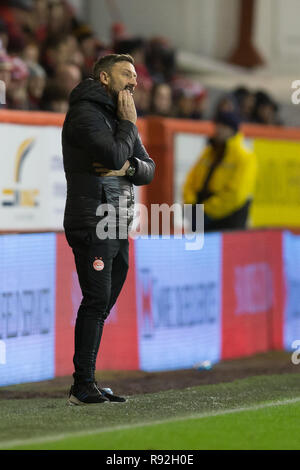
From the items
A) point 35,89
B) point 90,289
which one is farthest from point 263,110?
point 90,289

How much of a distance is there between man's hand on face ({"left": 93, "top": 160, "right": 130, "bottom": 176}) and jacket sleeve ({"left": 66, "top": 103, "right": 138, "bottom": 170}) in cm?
6

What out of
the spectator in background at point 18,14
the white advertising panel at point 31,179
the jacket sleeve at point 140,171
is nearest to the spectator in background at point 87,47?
the spectator in background at point 18,14

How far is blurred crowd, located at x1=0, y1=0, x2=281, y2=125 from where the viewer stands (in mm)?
13625

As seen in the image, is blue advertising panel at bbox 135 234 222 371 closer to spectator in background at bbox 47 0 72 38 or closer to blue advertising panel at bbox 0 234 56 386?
Result: blue advertising panel at bbox 0 234 56 386

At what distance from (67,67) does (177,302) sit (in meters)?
4.19

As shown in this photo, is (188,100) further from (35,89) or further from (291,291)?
(291,291)

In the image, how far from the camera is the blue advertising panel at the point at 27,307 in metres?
9.55

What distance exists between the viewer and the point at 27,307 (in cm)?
977

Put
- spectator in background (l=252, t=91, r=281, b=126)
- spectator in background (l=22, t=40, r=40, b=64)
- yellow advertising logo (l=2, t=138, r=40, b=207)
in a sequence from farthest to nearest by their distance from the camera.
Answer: spectator in background (l=252, t=91, r=281, b=126) → spectator in background (l=22, t=40, r=40, b=64) → yellow advertising logo (l=2, t=138, r=40, b=207)

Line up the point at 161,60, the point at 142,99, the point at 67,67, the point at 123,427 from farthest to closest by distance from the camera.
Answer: the point at 161,60 → the point at 142,99 → the point at 67,67 → the point at 123,427

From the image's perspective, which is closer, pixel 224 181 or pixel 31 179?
pixel 31 179

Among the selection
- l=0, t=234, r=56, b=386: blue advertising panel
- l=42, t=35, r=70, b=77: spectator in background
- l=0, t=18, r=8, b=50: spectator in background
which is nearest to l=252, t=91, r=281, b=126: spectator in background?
l=42, t=35, r=70, b=77: spectator in background

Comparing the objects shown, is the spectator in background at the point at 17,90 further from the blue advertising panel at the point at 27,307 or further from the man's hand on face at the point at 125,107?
the man's hand on face at the point at 125,107

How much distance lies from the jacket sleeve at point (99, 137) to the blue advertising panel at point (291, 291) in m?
5.25
